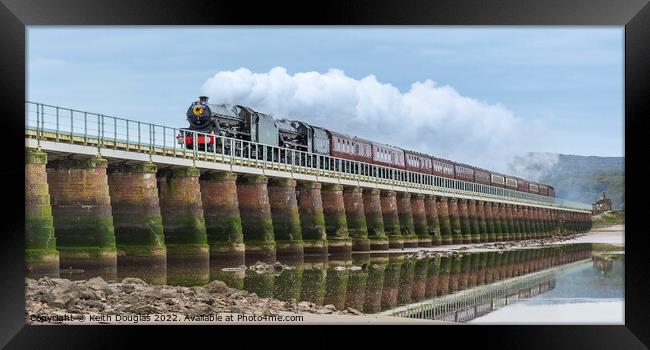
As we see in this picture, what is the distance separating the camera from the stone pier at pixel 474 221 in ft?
217

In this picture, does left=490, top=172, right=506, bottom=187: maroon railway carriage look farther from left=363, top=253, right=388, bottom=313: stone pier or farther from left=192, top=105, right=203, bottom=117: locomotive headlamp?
left=192, top=105, right=203, bottom=117: locomotive headlamp

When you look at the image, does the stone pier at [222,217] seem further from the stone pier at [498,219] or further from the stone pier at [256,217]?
the stone pier at [498,219]

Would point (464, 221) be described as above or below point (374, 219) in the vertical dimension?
below

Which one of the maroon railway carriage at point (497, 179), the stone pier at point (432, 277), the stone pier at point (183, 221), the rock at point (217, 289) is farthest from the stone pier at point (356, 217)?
the maroon railway carriage at point (497, 179)

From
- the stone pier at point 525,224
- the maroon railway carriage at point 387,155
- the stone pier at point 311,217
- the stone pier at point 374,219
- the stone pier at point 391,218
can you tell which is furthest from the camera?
the stone pier at point 525,224

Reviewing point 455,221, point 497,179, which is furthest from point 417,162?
Answer: point 497,179

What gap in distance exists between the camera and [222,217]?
31234 mm

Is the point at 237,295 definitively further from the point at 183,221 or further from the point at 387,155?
the point at 387,155

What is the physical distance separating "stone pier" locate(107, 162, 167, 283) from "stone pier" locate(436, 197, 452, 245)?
35.4 m

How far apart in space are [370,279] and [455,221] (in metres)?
38.0

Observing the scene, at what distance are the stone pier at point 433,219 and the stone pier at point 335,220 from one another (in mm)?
16181

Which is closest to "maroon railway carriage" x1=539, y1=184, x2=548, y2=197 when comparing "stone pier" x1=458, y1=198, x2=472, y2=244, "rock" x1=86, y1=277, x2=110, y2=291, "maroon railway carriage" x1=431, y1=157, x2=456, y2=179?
"maroon railway carriage" x1=431, y1=157, x2=456, y2=179
